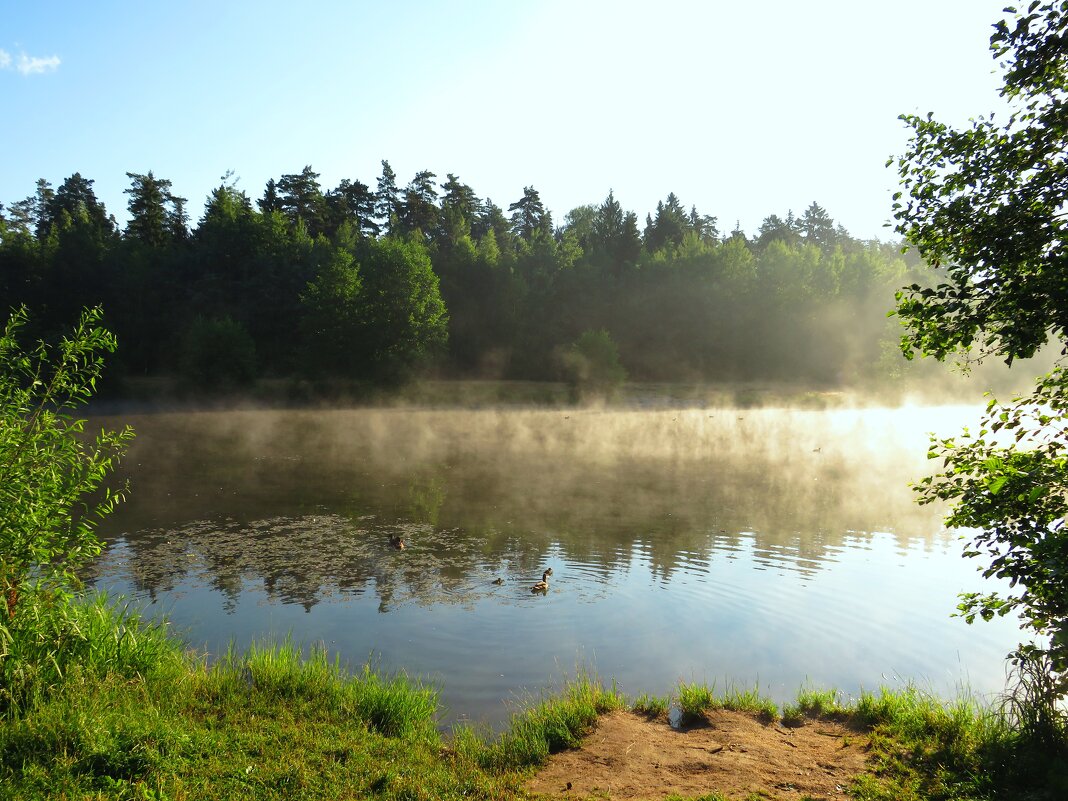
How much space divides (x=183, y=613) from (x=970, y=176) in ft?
47.3

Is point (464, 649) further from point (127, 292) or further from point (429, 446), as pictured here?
point (127, 292)

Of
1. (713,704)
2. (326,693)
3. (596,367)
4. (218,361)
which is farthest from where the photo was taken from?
(596,367)

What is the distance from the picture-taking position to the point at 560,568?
18.2 meters

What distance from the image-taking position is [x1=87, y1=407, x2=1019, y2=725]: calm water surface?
12531 mm

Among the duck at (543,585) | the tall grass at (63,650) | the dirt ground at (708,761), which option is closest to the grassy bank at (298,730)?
the tall grass at (63,650)

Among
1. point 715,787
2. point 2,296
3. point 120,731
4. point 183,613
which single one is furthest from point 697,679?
point 2,296

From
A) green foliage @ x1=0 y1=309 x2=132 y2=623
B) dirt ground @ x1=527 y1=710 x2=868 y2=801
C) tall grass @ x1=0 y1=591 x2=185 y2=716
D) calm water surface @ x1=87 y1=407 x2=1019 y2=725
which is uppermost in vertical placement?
green foliage @ x1=0 y1=309 x2=132 y2=623

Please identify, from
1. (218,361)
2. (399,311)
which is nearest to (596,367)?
(399,311)

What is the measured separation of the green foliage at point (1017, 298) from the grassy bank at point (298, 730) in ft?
4.61

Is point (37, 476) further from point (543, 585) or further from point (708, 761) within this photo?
point (543, 585)

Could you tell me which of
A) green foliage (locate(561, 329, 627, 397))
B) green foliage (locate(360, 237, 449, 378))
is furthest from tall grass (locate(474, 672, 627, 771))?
green foliage (locate(561, 329, 627, 397))

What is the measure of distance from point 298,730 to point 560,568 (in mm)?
10700

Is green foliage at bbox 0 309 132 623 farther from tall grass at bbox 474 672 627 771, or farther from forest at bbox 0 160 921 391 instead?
forest at bbox 0 160 921 391

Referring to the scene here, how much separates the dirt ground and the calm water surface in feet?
6.43
